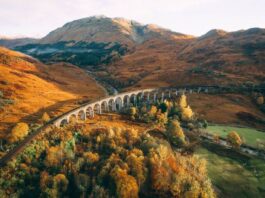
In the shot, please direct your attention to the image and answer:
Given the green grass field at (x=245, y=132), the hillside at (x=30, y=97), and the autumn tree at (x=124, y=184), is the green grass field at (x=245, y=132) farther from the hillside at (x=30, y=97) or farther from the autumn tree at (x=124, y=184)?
the hillside at (x=30, y=97)

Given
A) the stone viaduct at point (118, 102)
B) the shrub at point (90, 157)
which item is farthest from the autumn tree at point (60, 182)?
the stone viaduct at point (118, 102)

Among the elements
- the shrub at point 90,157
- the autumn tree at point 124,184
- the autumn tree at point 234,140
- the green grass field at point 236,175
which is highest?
the shrub at point 90,157

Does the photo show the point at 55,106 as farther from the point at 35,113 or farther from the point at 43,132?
the point at 43,132

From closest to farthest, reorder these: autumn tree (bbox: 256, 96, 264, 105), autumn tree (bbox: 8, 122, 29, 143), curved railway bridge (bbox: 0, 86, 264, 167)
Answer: curved railway bridge (bbox: 0, 86, 264, 167)
autumn tree (bbox: 8, 122, 29, 143)
autumn tree (bbox: 256, 96, 264, 105)

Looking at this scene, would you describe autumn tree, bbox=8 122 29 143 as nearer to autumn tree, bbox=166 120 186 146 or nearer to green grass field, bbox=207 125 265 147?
autumn tree, bbox=166 120 186 146

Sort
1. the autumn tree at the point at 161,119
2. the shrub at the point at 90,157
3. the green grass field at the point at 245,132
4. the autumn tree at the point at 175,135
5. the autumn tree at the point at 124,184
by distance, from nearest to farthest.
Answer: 1. the autumn tree at the point at 124,184
2. the shrub at the point at 90,157
3. the autumn tree at the point at 175,135
4. the green grass field at the point at 245,132
5. the autumn tree at the point at 161,119

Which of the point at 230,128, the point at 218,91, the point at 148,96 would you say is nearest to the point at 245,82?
the point at 218,91

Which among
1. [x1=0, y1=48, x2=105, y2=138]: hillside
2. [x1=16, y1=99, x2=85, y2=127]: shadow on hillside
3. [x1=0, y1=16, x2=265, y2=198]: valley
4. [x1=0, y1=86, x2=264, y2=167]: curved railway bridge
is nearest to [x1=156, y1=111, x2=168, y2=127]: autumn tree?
[x1=0, y1=16, x2=265, y2=198]: valley
